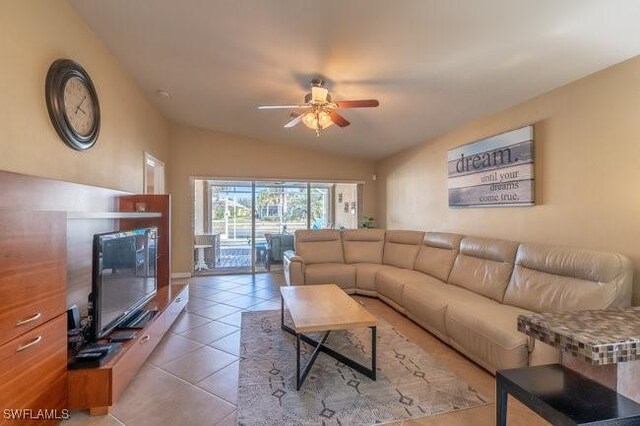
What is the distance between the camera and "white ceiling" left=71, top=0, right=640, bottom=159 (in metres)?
1.98

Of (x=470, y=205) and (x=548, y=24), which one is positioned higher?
(x=548, y=24)

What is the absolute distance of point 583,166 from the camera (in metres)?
2.60

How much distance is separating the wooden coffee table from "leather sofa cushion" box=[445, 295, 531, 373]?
80 centimetres

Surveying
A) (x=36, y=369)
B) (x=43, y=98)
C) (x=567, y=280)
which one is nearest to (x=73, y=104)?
(x=43, y=98)

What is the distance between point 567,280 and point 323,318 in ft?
6.37

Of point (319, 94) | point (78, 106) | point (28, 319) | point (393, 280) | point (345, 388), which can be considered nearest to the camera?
point (28, 319)

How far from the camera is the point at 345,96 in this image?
11.3ft

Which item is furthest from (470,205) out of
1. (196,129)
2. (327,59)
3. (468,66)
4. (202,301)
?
(196,129)

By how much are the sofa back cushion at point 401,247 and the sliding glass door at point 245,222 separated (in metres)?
2.09

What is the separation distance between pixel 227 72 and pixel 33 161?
6.28 ft

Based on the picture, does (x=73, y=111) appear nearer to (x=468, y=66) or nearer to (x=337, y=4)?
(x=337, y=4)

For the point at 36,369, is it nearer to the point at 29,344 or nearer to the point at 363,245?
the point at 29,344

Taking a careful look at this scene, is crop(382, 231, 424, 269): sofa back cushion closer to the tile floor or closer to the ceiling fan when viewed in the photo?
the tile floor

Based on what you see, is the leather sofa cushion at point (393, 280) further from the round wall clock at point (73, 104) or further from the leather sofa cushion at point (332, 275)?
the round wall clock at point (73, 104)
